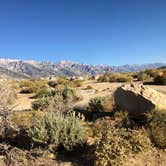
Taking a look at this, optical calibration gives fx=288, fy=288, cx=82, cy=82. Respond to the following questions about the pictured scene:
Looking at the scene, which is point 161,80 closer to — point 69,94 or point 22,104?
point 69,94

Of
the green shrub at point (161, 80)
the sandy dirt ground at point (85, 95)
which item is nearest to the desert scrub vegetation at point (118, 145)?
the sandy dirt ground at point (85, 95)

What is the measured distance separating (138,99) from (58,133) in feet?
11.1

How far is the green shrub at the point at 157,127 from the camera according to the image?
27.9 feet

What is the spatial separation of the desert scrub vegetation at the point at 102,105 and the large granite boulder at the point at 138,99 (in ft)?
5.66

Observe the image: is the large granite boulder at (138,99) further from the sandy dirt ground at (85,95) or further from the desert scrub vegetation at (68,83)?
the desert scrub vegetation at (68,83)

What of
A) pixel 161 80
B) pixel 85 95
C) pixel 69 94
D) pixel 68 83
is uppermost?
pixel 161 80

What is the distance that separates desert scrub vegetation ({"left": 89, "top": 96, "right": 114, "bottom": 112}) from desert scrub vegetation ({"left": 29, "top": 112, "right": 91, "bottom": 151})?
14.1 feet

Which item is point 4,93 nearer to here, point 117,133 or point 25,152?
point 25,152

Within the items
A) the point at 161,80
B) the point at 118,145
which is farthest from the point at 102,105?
the point at 161,80

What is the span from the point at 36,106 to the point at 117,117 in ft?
21.3

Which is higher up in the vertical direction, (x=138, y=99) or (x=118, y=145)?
(x=138, y=99)

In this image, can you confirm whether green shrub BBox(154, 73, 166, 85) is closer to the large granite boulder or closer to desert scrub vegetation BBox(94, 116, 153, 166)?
the large granite boulder

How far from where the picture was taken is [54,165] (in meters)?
8.09

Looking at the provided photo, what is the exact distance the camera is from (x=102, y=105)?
1367 centimetres
